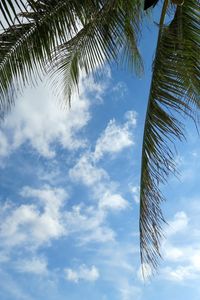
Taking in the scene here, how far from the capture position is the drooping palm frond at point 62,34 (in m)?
4.85

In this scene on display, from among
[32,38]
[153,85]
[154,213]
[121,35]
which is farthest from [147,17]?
[154,213]

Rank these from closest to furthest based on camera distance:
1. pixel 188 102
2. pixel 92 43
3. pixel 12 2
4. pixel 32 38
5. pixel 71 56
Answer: pixel 12 2, pixel 32 38, pixel 188 102, pixel 92 43, pixel 71 56

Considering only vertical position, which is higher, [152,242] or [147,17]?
[147,17]

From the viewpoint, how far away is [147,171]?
5.38 metres

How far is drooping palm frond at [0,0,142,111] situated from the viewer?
4.85m

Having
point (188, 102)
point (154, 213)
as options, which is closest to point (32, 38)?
point (188, 102)

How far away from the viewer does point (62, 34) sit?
4.88 meters

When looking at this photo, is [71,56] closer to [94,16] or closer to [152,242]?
[94,16]

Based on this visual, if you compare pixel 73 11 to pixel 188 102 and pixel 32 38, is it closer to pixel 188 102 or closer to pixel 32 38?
pixel 32 38

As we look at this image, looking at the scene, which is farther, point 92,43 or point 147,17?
point 147,17

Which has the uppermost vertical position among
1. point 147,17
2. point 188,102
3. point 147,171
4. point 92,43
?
point 147,17

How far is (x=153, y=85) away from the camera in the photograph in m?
5.60

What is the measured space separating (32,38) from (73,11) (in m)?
0.63

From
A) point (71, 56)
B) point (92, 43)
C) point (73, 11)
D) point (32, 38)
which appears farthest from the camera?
point (71, 56)
